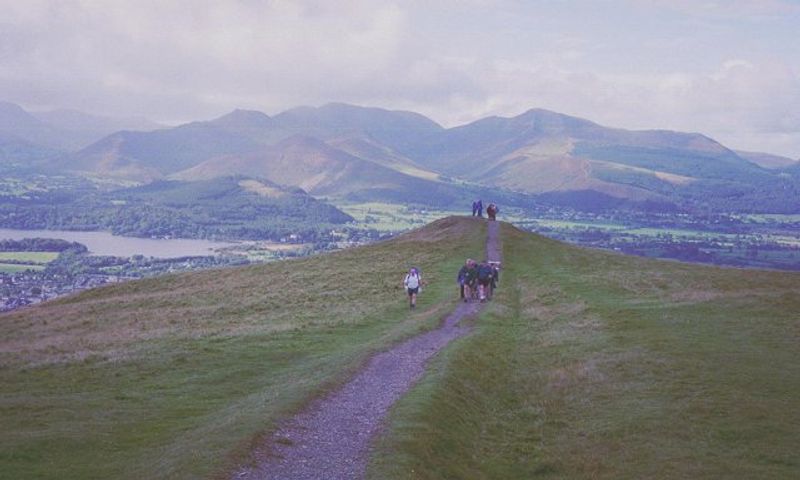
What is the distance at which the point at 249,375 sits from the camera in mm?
36312

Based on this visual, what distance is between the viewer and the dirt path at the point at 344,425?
21.9m

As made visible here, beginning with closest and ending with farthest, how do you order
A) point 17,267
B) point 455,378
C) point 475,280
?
point 455,378
point 475,280
point 17,267

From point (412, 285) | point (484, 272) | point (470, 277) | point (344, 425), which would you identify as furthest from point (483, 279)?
point (344, 425)

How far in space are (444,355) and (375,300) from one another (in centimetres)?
2228

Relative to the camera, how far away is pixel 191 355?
1609 inches

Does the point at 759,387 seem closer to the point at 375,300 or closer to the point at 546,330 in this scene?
the point at 546,330

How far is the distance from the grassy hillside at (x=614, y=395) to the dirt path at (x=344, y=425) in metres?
0.90

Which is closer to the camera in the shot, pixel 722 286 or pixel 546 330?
pixel 546 330

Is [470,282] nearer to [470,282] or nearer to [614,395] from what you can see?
[470,282]

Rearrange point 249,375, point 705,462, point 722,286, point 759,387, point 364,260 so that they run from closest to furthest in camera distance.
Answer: point 705,462 < point 759,387 < point 249,375 < point 722,286 < point 364,260

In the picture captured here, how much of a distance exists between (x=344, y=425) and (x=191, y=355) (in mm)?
16943

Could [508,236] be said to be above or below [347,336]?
above

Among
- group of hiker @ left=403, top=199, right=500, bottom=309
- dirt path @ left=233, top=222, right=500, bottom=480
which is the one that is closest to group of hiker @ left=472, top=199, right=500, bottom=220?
group of hiker @ left=403, top=199, right=500, bottom=309

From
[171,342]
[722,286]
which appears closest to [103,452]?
[171,342]
